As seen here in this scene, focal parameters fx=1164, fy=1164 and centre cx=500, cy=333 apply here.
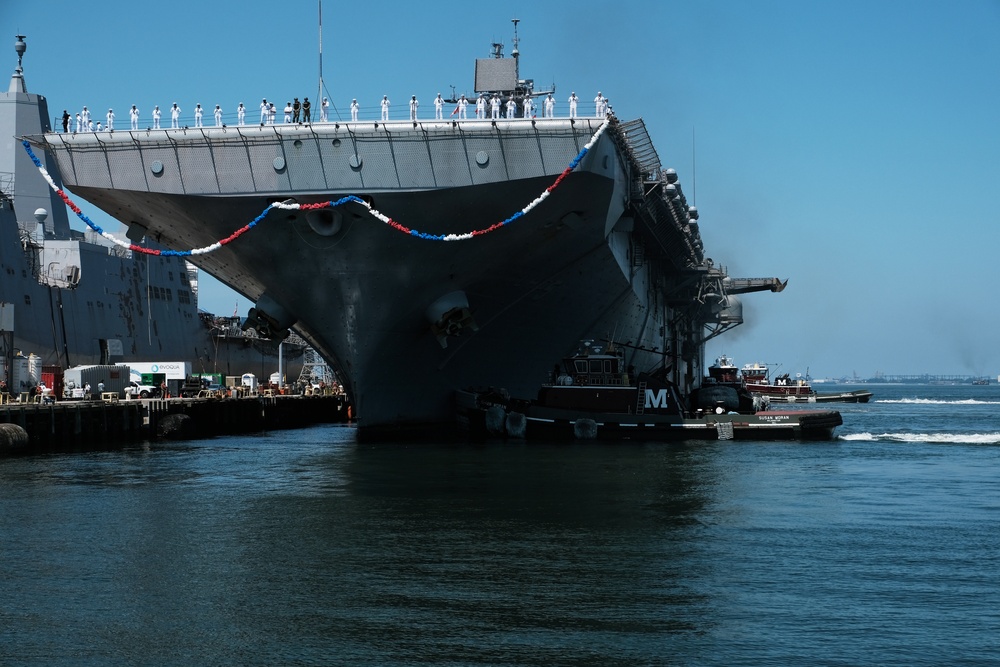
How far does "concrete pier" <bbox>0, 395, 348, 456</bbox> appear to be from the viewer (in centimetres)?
3034

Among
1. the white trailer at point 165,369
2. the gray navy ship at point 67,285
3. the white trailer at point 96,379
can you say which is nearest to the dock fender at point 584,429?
the white trailer at point 96,379

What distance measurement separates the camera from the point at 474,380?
33.0 m

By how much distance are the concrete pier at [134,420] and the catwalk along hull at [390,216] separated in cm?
597

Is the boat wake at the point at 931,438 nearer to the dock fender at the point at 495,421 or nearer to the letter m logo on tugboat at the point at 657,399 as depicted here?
the letter m logo on tugboat at the point at 657,399

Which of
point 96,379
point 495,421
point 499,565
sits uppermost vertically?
point 96,379

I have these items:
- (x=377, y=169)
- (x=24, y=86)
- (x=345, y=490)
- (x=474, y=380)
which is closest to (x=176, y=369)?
(x=24, y=86)

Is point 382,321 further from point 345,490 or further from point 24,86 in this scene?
point 24,86

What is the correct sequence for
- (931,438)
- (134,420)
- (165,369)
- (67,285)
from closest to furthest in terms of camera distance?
(931,438) < (134,420) < (165,369) < (67,285)

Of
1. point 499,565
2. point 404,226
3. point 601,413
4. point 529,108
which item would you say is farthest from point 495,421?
point 499,565

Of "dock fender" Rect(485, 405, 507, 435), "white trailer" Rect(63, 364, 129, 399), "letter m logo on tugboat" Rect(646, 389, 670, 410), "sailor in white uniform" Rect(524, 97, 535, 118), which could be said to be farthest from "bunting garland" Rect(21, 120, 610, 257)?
"white trailer" Rect(63, 364, 129, 399)

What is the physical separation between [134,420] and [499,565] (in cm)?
2601

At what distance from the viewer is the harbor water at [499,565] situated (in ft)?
32.4

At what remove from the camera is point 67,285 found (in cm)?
4875

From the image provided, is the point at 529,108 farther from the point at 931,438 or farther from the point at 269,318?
the point at 931,438
